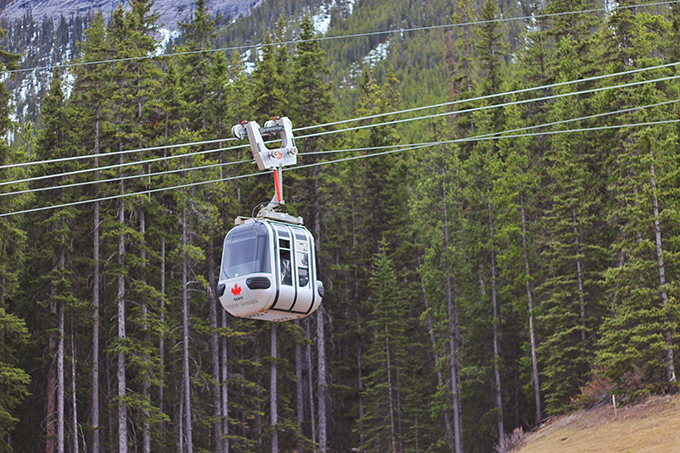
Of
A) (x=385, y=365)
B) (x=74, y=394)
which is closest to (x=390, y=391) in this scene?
(x=385, y=365)

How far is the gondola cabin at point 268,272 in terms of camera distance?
14.7 metres

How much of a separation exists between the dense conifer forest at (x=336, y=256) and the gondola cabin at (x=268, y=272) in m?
11.4

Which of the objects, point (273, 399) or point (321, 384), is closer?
point (273, 399)

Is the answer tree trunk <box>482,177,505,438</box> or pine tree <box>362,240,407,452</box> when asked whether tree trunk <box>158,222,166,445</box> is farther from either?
tree trunk <box>482,177,505,438</box>

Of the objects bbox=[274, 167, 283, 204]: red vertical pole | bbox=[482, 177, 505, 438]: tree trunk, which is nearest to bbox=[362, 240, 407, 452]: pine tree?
bbox=[482, 177, 505, 438]: tree trunk

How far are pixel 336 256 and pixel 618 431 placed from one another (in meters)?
24.8

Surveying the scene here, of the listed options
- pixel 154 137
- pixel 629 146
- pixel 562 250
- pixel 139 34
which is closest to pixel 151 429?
pixel 154 137

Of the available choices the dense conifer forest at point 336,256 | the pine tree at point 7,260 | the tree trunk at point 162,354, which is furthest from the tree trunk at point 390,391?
the pine tree at point 7,260

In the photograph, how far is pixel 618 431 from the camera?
2706 cm

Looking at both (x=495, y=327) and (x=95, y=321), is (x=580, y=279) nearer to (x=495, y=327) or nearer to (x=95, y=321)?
(x=495, y=327)

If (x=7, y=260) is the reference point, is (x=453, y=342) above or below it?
below

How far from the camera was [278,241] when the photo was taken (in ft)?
49.6

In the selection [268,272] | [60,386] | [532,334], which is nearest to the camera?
[268,272]

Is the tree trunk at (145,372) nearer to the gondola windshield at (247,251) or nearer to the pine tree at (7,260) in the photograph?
the pine tree at (7,260)
